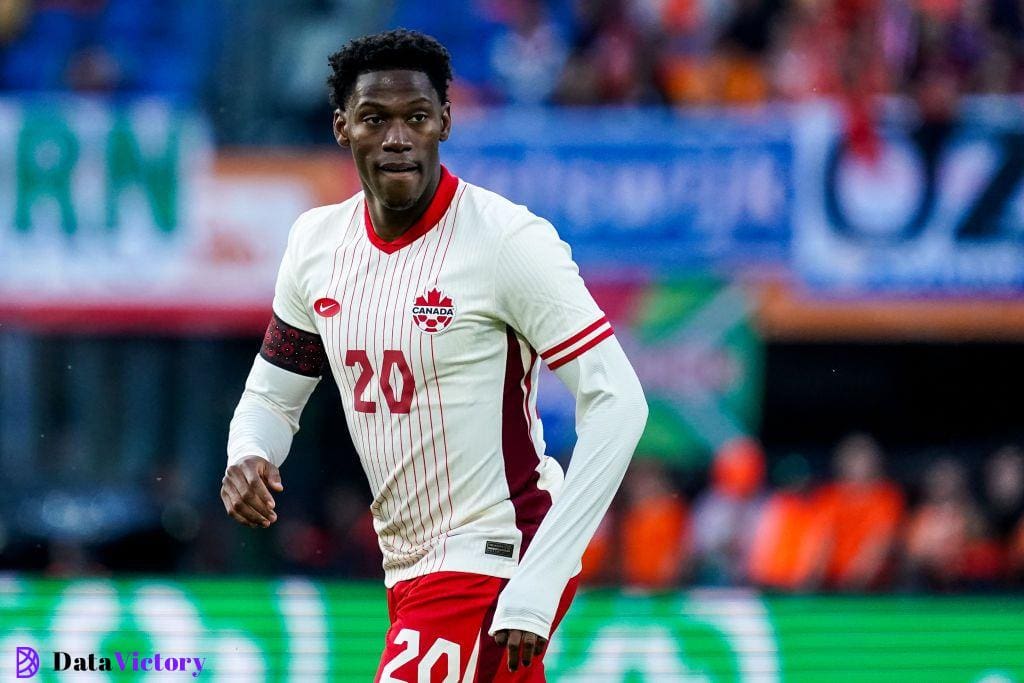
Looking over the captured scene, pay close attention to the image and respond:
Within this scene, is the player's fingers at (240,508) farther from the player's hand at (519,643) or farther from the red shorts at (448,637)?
the player's hand at (519,643)

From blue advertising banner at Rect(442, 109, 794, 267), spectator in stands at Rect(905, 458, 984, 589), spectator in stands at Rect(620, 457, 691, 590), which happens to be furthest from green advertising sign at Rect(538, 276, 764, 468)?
spectator in stands at Rect(905, 458, 984, 589)

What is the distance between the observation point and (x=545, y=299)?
342 cm

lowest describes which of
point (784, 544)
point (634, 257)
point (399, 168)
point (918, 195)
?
point (784, 544)

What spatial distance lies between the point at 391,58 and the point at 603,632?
3.00 m

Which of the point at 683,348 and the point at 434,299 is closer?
the point at 434,299

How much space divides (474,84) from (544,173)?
1.18 m

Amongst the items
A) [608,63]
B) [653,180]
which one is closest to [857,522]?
[653,180]

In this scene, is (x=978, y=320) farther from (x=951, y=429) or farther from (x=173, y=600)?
(x=173, y=600)

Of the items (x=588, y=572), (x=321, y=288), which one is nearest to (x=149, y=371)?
(x=588, y=572)

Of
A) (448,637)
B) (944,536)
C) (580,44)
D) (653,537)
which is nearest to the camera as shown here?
(448,637)

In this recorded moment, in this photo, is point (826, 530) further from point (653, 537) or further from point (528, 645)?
point (528, 645)

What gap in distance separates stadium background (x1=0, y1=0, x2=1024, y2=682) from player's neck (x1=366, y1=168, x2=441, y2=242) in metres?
6.95

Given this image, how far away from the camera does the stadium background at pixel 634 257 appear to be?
11.5 meters

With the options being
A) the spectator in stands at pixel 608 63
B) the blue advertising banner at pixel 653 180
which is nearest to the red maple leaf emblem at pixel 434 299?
the blue advertising banner at pixel 653 180
